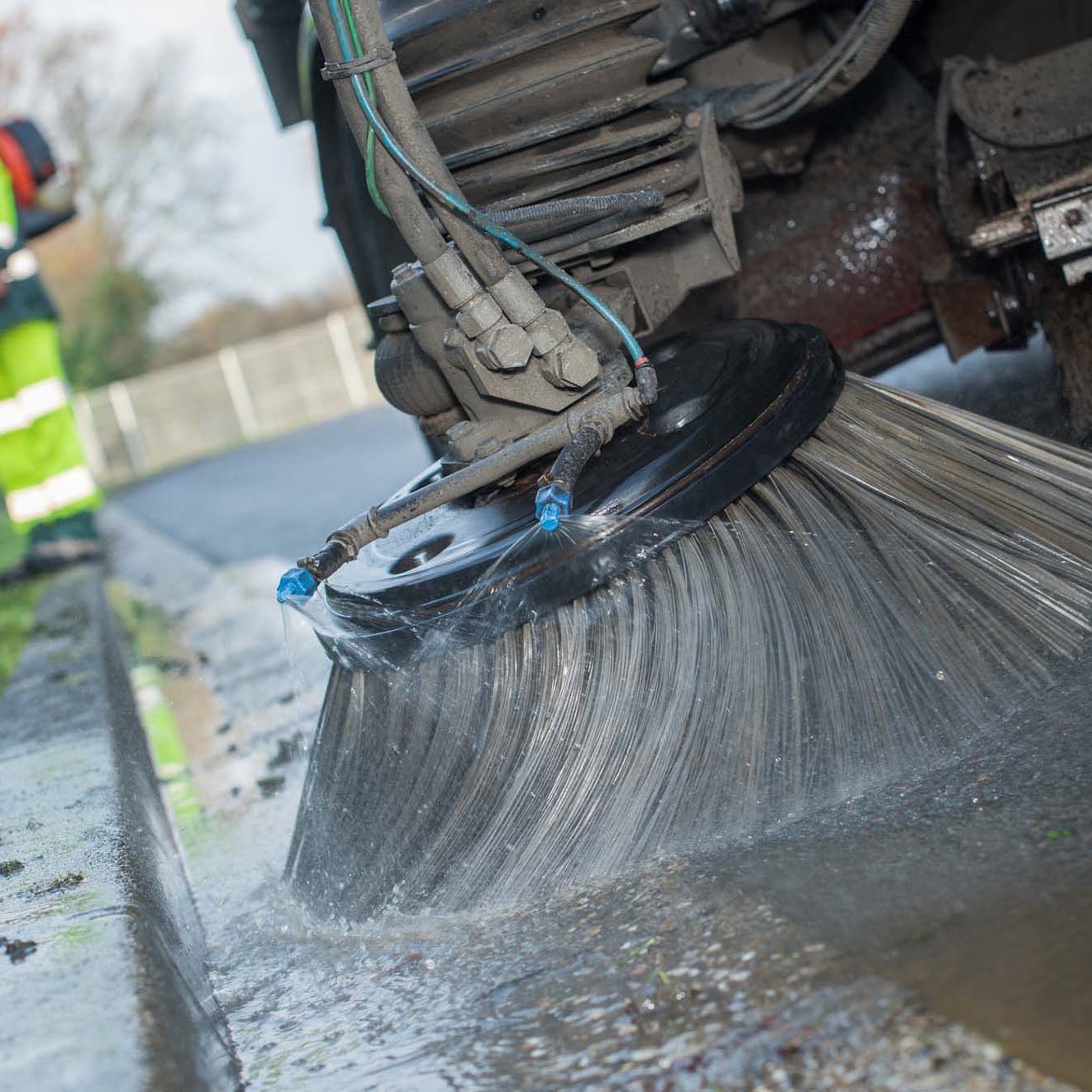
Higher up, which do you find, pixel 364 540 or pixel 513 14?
pixel 513 14

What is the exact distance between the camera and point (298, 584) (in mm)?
1904

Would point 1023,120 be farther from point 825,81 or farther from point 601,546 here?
point 601,546

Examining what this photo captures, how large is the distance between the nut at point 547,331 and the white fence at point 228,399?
20.6 meters

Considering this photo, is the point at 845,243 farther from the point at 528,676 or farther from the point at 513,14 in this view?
the point at 528,676

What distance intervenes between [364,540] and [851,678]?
0.64m

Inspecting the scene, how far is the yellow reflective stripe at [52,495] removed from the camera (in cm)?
660

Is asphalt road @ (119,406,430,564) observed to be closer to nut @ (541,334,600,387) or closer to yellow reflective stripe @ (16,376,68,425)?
yellow reflective stripe @ (16,376,68,425)

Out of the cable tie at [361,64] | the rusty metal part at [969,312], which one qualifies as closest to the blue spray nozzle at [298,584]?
the cable tie at [361,64]

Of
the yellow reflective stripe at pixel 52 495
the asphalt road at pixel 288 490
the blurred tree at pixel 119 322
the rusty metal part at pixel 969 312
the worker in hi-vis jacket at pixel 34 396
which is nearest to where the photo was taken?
the rusty metal part at pixel 969 312

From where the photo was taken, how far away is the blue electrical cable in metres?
1.89

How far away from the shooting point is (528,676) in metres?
1.81

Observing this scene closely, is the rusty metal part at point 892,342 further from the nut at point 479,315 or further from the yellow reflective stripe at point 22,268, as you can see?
the yellow reflective stripe at point 22,268

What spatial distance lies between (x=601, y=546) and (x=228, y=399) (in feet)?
72.4

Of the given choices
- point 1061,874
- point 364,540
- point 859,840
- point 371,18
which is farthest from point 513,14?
point 1061,874
